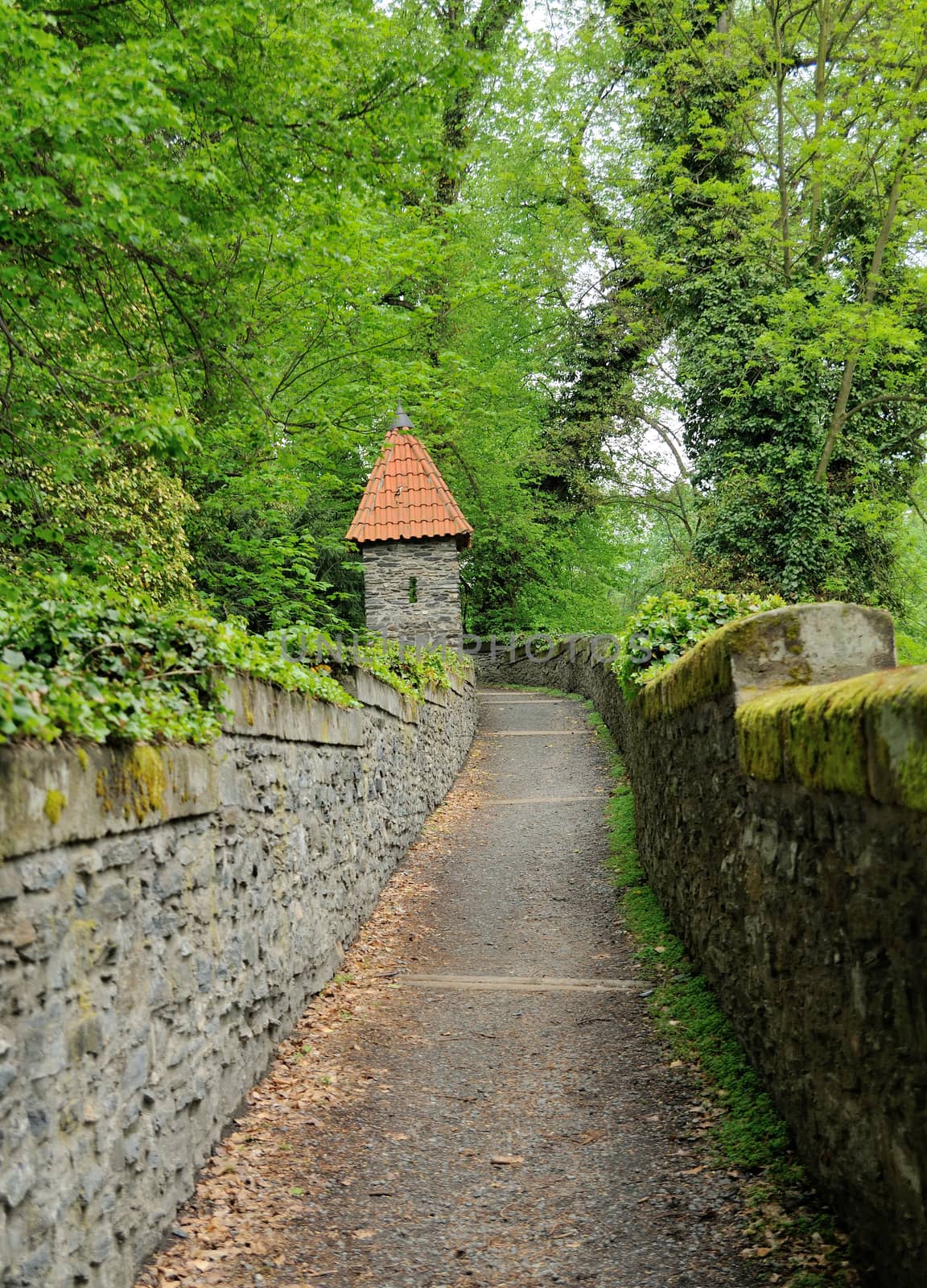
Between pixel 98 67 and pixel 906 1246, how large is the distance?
5.87 metres

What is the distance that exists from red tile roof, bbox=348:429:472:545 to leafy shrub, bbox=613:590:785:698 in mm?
12441

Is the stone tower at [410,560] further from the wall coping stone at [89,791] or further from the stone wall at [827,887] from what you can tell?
the wall coping stone at [89,791]

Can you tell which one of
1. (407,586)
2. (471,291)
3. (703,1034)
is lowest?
(703,1034)

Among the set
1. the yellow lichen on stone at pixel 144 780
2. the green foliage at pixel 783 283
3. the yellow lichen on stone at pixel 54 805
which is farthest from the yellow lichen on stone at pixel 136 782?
the green foliage at pixel 783 283

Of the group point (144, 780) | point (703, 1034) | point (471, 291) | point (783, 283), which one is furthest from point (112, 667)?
point (783, 283)

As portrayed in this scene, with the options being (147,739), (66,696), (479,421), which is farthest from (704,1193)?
(479,421)

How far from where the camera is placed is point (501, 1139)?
14.1 feet

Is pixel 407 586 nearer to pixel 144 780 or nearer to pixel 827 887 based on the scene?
pixel 144 780

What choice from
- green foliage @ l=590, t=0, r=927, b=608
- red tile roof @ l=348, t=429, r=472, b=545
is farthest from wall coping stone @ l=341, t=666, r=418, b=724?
red tile roof @ l=348, t=429, r=472, b=545

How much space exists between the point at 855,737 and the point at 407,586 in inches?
708

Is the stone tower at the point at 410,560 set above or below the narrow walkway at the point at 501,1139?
above

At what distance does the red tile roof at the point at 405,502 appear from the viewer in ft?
66.7

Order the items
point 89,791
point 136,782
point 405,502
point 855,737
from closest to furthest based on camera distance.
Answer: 1. point 855,737
2. point 89,791
3. point 136,782
4. point 405,502

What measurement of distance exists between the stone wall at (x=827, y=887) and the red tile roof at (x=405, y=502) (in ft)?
49.4
